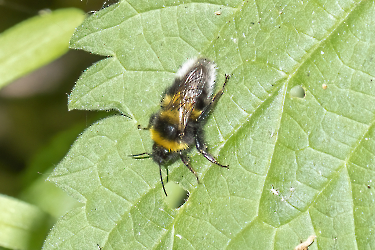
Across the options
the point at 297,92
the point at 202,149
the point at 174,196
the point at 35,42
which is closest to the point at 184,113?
the point at 202,149

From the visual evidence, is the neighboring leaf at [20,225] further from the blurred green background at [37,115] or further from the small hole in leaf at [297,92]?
the small hole in leaf at [297,92]

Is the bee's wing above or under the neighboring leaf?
above

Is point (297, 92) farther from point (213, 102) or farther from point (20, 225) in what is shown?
point (20, 225)

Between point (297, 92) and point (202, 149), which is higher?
point (297, 92)

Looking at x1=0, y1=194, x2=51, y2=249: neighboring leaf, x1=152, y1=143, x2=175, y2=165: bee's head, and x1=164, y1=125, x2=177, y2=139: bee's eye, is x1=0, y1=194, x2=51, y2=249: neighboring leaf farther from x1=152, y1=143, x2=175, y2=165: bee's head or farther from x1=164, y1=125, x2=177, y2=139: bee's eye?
x1=164, y1=125, x2=177, y2=139: bee's eye

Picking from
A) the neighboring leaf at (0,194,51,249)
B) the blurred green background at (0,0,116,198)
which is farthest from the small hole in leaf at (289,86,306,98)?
the neighboring leaf at (0,194,51,249)

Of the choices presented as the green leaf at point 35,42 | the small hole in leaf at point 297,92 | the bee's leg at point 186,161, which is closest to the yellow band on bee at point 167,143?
the bee's leg at point 186,161

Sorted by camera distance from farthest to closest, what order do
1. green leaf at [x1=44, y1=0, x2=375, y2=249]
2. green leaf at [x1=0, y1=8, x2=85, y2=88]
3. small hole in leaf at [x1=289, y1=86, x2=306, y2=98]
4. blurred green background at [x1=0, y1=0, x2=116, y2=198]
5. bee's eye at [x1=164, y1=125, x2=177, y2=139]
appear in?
1. blurred green background at [x1=0, y1=0, x2=116, y2=198]
2. green leaf at [x1=0, y1=8, x2=85, y2=88]
3. bee's eye at [x1=164, y1=125, x2=177, y2=139]
4. small hole in leaf at [x1=289, y1=86, x2=306, y2=98]
5. green leaf at [x1=44, y1=0, x2=375, y2=249]
